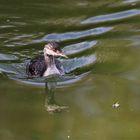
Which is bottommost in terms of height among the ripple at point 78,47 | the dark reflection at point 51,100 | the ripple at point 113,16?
the dark reflection at point 51,100

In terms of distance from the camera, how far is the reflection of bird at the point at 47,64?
32.4ft

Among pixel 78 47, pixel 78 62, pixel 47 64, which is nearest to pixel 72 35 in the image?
pixel 78 47

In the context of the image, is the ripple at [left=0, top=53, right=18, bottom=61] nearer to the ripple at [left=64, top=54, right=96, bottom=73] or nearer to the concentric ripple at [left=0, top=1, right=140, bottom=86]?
the concentric ripple at [left=0, top=1, right=140, bottom=86]

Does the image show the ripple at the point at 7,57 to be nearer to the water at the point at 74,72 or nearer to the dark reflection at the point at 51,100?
the water at the point at 74,72

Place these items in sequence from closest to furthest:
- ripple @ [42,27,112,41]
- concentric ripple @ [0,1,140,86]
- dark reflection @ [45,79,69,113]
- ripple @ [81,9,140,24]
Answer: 1. dark reflection @ [45,79,69,113]
2. concentric ripple @ [0,1,140,86]
3. ripple @ [42,27,112,41]
4. ripple @ [81,9,140,24]

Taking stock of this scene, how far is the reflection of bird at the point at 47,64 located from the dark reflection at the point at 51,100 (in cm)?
44

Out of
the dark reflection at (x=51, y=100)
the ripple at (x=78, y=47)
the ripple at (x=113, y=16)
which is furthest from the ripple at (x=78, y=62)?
the ripple at (x=113, y=16)

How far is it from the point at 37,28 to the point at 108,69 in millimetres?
2619

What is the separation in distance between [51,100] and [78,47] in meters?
2.38

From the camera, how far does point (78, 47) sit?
1096 centimetres

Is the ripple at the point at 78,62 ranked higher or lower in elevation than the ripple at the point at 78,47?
lower

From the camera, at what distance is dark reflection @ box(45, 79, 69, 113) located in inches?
335

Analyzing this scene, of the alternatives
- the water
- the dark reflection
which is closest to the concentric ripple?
the water

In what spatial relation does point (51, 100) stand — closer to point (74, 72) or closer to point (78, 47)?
point (74, 72)
